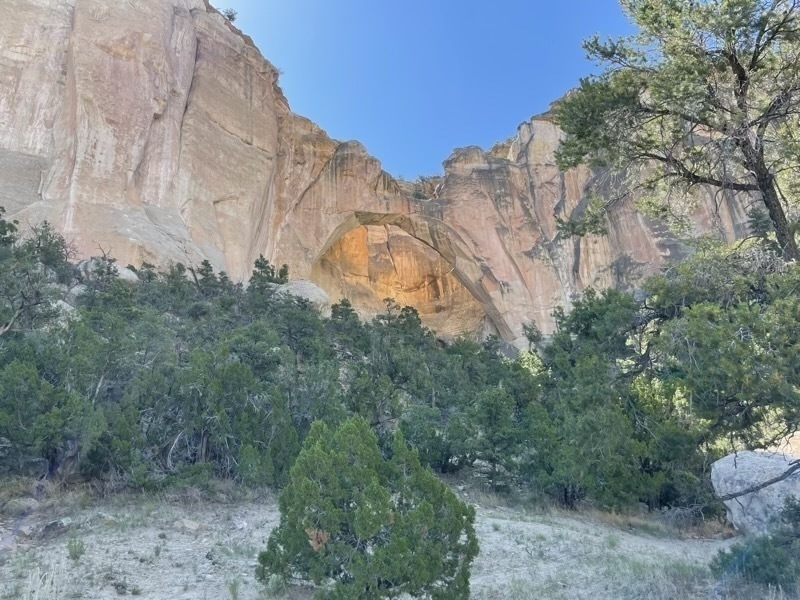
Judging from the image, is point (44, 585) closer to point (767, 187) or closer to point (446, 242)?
point (767, 187)

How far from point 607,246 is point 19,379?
27.8 m

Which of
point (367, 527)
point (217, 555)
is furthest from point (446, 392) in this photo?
point (367, 527)

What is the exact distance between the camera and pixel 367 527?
459cm

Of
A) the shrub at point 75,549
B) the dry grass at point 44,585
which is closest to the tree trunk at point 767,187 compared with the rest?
the dry grass at point 44,585

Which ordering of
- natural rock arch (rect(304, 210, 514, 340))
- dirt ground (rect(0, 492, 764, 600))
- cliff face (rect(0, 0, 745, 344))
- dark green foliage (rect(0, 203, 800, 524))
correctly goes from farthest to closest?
natural rock arch (rect(304, 210, 514, 340)) < cliff face (rect(0, 0, 745, 344)) < dirt ground (rect(0, 492, 764, 600)) < dark green foliage (rect(0, 203, 800, 524))

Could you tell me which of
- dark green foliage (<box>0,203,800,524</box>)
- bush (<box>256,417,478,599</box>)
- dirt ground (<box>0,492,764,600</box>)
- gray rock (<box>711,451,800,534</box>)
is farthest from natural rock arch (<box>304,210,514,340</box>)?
bush (<box>256,417,478,599</box>)

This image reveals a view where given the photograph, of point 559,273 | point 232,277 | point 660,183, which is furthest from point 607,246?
point 660,183

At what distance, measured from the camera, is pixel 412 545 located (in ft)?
15.3

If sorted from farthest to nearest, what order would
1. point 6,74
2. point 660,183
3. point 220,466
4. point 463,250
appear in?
point 463,250 < point 6,74 < point 220,466 < point 660,183

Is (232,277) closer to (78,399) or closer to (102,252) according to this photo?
(102,252)

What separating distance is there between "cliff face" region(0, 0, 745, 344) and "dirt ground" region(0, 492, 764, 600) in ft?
50.6

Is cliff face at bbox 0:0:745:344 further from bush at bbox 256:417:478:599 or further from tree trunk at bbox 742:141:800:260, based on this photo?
bush at bbox 256:417:478:599

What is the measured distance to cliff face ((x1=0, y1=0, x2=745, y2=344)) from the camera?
23.5 meters

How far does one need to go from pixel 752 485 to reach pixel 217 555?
6597 millimetres
